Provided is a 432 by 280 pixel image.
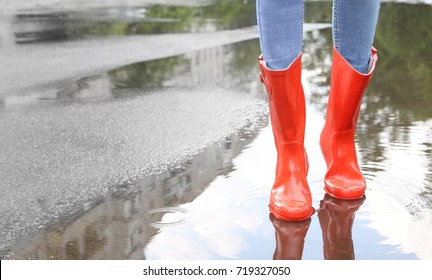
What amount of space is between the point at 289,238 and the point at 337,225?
0.69ft

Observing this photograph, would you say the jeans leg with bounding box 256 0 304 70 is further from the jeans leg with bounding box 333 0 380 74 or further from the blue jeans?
the jeans leg with bounding box 333 0 380 74

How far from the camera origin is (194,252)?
104 inches

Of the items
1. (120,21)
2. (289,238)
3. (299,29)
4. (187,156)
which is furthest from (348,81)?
(120,21)

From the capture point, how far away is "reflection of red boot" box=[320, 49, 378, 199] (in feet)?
10.3

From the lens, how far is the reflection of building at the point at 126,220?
2.65 m

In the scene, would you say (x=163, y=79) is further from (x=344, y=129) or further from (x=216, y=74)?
(x=344, y=129)

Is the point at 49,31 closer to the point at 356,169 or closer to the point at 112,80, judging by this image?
→ the point at 112,80

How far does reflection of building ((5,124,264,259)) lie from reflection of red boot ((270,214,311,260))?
0.44 m

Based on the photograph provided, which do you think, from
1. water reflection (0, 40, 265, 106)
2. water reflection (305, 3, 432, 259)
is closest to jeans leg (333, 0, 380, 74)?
water reflection (305, 3, 432, 259)

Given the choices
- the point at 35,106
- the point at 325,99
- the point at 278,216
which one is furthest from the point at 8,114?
the point at 278,216

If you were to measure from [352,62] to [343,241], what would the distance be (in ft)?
2.80

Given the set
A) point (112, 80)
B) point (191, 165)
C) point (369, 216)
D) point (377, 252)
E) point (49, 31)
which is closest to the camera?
point (377, 252)

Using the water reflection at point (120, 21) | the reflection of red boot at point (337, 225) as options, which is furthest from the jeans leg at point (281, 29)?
the water reflection at point (120, 21)

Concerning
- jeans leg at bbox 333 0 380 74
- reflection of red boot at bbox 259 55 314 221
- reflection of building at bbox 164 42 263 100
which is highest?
jeans leg at bbox 333 0 380 74
